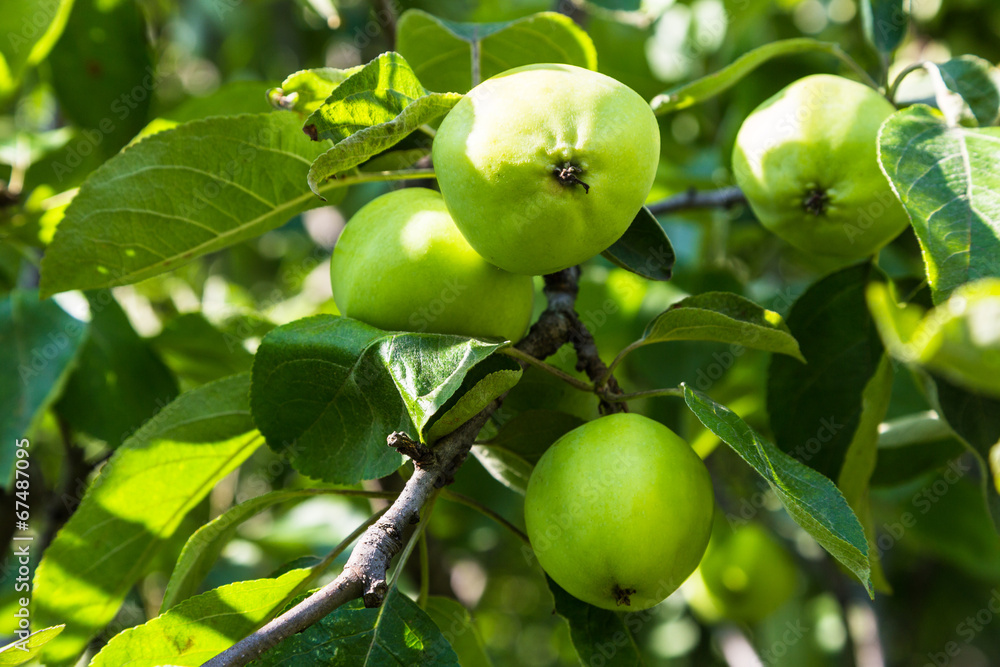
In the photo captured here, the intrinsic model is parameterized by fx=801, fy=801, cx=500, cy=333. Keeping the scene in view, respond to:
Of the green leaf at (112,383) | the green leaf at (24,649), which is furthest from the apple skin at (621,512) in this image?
the green leaf at (112,383)

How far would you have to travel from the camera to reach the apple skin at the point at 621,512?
0.87 metres

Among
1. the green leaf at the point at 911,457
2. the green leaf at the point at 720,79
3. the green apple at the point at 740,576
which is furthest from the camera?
the green apple at the point at 740,576

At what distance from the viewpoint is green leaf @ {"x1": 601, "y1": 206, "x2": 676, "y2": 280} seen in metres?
1.03

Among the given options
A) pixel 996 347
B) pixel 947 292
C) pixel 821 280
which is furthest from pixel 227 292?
pixel 996 347

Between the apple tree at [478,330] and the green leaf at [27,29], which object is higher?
the green leaf at [27,29]

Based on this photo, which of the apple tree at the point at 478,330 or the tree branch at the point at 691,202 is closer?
the apple tree at the point at 478,330

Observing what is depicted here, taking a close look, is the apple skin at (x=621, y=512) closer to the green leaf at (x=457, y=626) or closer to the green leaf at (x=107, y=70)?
the green leaf at (x=457, y=626)

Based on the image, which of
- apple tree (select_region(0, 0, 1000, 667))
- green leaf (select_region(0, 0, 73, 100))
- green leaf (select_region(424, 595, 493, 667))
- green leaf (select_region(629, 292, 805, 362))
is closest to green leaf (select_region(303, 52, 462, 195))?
apple tree (select_region(0, 0, 1000, 667))

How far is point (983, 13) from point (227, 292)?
2.42 metres

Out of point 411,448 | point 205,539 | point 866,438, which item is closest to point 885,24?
point 866,438

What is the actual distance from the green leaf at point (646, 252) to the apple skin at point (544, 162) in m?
0.17

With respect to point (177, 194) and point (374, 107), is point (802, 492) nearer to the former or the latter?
point (374, 107)

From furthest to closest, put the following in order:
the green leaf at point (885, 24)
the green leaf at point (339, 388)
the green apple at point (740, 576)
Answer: the green apple at point (740, 576) < the green leaf at point (885, 24) < the green leaf at point (339, 388)

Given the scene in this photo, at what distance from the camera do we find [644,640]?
8.48ft
